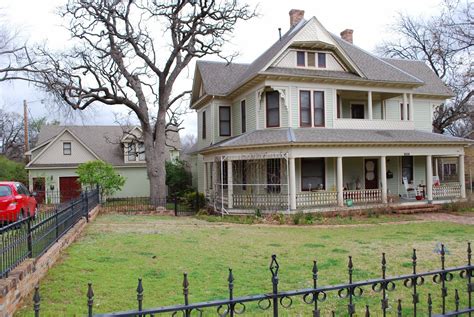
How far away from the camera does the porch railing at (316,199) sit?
19.3m

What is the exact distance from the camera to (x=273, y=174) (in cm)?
2095

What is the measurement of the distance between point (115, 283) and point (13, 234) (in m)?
2.03

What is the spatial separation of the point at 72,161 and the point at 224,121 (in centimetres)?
1661

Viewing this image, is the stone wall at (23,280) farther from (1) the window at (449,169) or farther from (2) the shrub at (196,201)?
(1) the window at (449,169)

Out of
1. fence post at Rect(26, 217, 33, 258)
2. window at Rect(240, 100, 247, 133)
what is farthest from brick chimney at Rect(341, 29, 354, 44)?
fence post at Rect(26, 217, 33, 258)

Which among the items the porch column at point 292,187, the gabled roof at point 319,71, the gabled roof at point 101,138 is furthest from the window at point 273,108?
the gabled roof at point 101,138

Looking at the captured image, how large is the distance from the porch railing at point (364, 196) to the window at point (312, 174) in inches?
71.9

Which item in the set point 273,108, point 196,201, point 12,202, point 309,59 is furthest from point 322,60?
point 12,202

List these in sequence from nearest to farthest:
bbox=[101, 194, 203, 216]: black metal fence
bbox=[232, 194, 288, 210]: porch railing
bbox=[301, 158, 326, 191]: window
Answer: bbox=[232, 194, 288, 210]: porch railing
bbox=[301, 158, 326, 191]: window
bbox=[101, 194, 203, 216]: black metal fence

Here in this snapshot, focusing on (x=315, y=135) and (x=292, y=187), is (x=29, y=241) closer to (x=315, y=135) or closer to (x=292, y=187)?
(x=292, y=187)

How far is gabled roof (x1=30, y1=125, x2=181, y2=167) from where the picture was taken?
37344 millimetres

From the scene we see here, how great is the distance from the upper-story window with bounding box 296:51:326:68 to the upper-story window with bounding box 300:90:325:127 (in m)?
1.69

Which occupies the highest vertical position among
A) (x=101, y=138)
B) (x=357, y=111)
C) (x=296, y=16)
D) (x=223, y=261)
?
(x=296, y=16)

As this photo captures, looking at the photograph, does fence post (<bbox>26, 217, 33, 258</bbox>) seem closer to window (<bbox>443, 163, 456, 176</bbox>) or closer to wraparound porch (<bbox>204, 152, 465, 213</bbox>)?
wraparound porch (<bbox>204, 152, 465, 213</bbox>)
